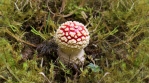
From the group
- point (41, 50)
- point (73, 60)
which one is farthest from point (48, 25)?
point (73, 60)

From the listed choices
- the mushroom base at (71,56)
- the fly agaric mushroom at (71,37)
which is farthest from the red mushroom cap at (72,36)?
the mushroom base at (71,56)

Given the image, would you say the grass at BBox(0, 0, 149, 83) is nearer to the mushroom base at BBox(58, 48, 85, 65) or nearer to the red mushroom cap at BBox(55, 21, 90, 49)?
the mushroom base at BBox(58, 48, 85, 65)

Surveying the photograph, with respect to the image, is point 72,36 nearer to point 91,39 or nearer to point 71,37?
Answer: point 71,37

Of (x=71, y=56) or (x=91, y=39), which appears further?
(x=91, y=39)

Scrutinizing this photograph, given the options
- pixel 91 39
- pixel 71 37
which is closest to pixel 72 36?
pixel 71 37

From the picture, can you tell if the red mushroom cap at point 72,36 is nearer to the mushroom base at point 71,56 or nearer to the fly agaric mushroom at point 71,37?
the fly agaric mushroom at point 71,37

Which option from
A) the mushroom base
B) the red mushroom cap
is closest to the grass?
the mushroom base
